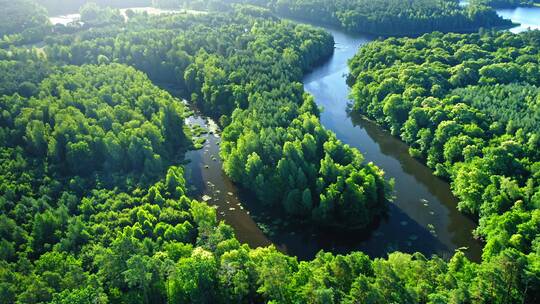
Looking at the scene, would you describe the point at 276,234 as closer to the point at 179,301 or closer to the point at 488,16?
the point at 179,301

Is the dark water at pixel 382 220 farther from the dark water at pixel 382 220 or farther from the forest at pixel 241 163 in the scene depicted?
the forest at pixel 241 163

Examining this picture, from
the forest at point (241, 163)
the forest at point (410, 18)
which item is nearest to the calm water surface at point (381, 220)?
the forest at point (241, 163)

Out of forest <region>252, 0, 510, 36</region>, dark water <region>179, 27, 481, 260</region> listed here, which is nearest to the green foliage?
dark water <region>179, 27, 481, 260</region>

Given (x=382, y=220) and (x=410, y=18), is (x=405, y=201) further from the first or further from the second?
(x=410, y=18)

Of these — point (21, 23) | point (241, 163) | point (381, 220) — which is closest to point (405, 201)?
point (381, 220)

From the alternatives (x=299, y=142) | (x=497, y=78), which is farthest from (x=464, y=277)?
(x=497, y=78)

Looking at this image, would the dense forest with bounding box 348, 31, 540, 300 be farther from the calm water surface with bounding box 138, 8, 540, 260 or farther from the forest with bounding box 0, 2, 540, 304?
the calm water surface with bounding box 138, 8, 540, 260
